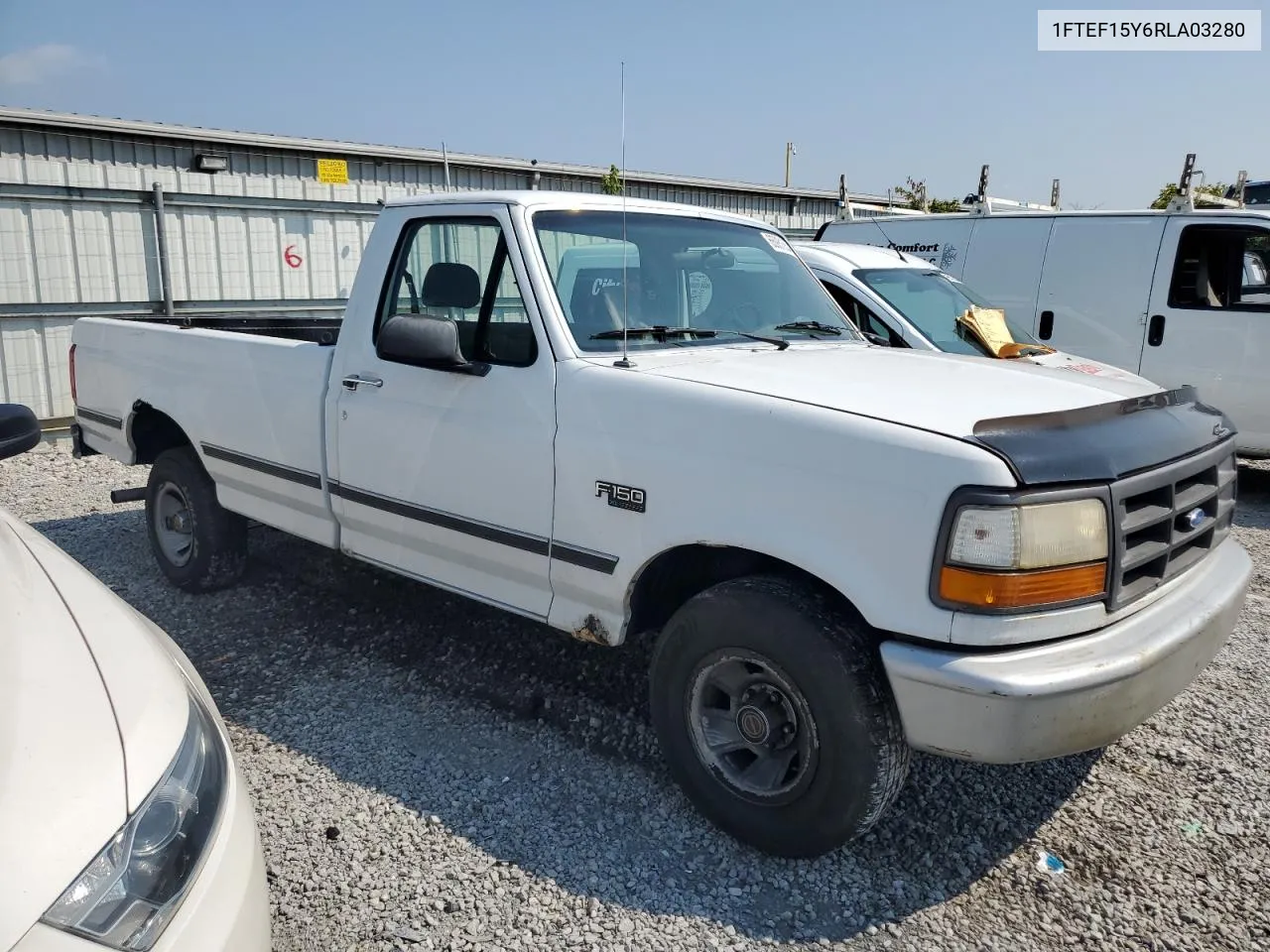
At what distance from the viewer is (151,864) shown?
155 cm

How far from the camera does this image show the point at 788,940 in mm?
2586

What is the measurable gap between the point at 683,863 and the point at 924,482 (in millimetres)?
1400

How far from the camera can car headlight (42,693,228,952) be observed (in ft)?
4.64

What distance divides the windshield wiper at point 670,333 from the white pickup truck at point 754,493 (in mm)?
14

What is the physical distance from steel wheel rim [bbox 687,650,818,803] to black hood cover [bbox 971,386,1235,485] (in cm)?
88

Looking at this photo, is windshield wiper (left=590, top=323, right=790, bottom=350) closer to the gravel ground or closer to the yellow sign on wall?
the gravel ground

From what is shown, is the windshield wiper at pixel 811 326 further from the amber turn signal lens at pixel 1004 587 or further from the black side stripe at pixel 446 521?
the amber turn signal lens at pixel 1004 587

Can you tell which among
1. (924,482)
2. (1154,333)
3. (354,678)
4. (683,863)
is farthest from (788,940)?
(1154,333)

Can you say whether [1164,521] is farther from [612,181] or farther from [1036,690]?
[612,181]

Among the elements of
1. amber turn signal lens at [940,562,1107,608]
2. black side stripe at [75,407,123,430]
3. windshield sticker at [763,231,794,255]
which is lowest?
black side stripe at [75,407,123,430]

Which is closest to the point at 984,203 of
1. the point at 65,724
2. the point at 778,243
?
the point at 778,243

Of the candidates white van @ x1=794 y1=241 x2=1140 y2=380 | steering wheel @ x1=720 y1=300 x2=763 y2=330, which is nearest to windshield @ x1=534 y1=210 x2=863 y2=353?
steering wheel @ x1=720 y1=300 x2=763 y2=330

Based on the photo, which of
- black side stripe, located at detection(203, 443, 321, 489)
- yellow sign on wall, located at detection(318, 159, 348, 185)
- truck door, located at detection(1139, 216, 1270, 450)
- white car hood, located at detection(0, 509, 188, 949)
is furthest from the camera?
yellow sign on wall, located at detection(318, 159, 348, 185)

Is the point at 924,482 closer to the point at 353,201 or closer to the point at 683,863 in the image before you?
the point at 683,863
